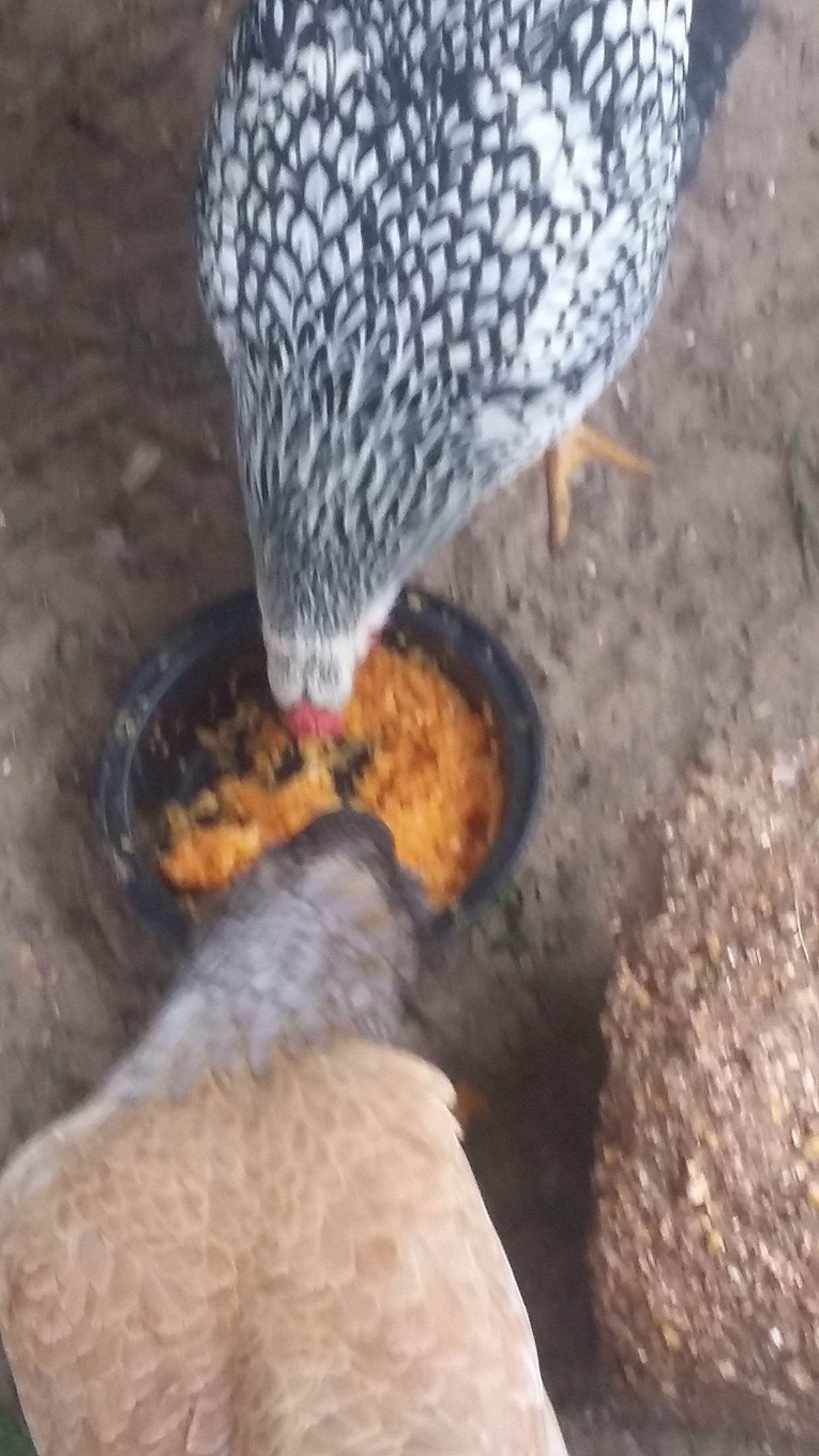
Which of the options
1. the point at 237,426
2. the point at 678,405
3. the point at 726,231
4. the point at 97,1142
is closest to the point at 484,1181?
the point at 97,1142

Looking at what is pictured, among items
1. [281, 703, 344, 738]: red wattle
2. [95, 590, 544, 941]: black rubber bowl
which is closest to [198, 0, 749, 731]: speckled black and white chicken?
[281, 703, 344, 738]: red wattle

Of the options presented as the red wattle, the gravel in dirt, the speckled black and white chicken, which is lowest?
the gravel in dirt

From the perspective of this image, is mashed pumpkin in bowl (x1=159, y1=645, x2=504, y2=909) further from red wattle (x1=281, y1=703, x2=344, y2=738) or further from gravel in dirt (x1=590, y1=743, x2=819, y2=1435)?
gravel in dirt (x1=590, y1=743, x2=819, y2=1435)

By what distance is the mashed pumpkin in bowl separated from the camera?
59.3 inches

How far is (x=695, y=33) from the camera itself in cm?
152

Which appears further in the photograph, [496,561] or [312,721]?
[496,561]

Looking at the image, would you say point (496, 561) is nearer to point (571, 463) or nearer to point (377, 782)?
point (571, 463)

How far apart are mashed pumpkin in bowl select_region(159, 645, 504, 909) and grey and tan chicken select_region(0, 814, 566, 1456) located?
402 mm

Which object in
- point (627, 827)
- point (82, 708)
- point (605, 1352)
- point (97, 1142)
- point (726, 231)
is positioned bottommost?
point (605, 1352)

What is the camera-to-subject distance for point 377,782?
155cm

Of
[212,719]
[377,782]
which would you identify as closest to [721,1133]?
[377,782]

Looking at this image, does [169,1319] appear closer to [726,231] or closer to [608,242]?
[608,242]

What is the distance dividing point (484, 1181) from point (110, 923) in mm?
529

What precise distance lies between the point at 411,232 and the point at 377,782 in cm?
61
